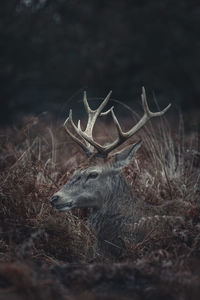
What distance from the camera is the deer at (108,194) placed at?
5.21 m

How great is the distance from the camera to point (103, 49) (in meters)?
16.6

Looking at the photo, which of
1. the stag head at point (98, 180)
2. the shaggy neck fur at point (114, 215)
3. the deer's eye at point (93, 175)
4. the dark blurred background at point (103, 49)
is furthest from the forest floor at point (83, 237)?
the dark blurred background at point (103, 49)

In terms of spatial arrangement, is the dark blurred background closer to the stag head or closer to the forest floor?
the forest floor

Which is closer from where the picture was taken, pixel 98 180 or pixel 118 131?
pixel 118 131

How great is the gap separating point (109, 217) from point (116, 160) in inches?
24.8

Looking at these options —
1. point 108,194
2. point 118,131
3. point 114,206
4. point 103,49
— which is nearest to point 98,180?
point 108,194

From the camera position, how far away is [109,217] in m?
5.37

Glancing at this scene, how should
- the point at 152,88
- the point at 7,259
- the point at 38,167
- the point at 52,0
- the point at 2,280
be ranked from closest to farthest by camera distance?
1. the point at 2,280
2. the point at 7,259
3. the point at 38,167
4. the point at 152,88
5. the point at 52,0

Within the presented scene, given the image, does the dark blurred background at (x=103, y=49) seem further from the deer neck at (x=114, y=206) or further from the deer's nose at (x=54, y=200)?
the deer's nose at (x=54, y=200)

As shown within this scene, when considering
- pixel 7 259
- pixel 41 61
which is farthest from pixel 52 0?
pixel 7 259

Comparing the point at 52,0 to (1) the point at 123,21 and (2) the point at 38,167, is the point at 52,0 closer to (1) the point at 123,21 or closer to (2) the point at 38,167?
(1) the point at 123,21

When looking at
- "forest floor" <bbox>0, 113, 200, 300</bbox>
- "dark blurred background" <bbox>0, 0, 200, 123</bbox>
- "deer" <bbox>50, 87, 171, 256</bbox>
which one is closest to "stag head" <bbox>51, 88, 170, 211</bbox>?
"deer" <bbox>50, 87, 171, 256</bbox>

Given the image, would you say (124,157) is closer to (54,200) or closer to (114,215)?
(114,215)

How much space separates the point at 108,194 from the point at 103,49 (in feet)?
39.0
